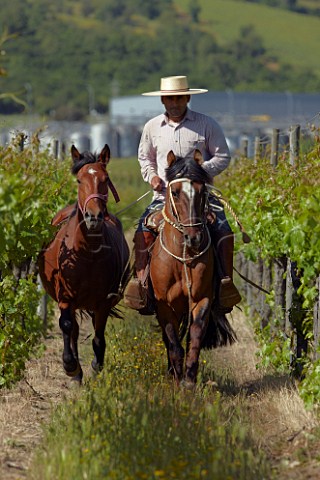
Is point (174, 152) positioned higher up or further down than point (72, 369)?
higher up

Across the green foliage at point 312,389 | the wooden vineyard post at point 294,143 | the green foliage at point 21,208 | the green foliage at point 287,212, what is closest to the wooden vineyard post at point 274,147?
the green foliage at point 287,212

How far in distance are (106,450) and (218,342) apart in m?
4.27

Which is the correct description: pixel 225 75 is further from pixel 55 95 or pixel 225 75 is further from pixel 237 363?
pixel 237 363

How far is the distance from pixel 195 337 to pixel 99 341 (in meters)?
1.73

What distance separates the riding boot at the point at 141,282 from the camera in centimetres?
1025

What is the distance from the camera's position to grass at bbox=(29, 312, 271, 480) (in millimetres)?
6555

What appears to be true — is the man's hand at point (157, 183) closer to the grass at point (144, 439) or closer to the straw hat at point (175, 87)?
the straw hat at point (175, 87)

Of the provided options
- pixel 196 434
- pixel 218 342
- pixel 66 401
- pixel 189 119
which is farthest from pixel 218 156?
pixel 196 434

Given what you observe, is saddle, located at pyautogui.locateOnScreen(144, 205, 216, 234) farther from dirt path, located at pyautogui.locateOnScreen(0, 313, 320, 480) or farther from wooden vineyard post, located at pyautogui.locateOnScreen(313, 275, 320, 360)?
dirt path, located at pyautogui.locateOnScreen(0, 313, 320, 480)

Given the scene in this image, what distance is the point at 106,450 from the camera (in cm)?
671

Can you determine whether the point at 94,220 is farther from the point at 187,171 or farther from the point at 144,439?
the point at 144,439

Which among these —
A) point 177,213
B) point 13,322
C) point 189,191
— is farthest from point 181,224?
point 13,322

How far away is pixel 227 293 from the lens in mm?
10117

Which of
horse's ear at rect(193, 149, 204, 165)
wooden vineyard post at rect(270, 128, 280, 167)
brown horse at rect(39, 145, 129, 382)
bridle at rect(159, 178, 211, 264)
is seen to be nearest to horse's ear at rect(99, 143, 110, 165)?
brown horse at rect(39, 145, 129, 382)
